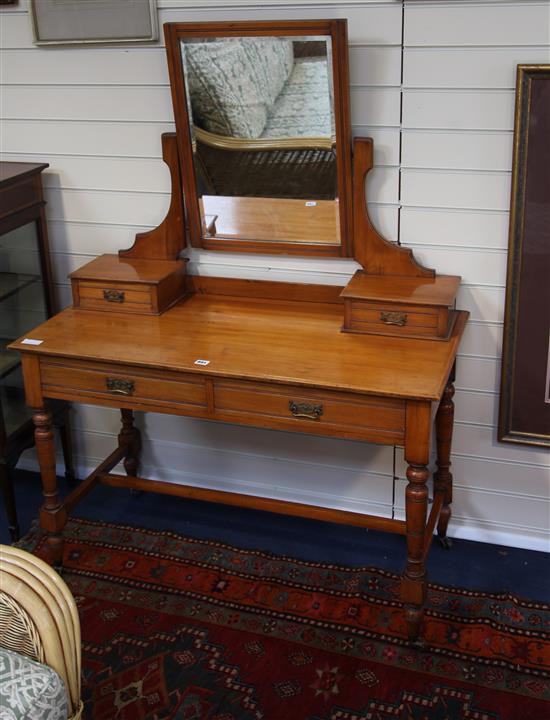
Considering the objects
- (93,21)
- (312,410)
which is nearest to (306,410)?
(312,410)

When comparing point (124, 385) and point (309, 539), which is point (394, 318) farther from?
point (309, 539)

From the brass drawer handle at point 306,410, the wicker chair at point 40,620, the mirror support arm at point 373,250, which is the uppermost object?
the mirror support arm at point 373,250

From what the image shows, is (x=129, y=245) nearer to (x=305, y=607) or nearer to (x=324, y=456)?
(x=324, y=456)

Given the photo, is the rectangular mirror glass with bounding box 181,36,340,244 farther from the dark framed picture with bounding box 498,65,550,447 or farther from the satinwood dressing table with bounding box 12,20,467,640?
the dark framed picture with bounding box 498,65,550,447

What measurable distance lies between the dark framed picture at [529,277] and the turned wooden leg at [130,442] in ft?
4.83

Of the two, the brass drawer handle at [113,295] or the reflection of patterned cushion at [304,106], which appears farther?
the brass drawer handle at [113,295]

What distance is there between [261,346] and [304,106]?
797 millimetres

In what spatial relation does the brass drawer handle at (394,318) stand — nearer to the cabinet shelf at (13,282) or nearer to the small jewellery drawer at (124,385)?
the small jewellery drawer at (124,385)

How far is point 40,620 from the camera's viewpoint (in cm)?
200

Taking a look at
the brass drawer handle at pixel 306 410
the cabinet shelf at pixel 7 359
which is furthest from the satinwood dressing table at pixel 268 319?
the cabinet shelf at pixel 7 359

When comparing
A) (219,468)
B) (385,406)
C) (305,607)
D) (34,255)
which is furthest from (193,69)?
(305,607)

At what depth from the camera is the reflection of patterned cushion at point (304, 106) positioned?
2836 mm

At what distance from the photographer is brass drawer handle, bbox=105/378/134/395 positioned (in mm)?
2863

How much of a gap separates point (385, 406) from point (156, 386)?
74cm
